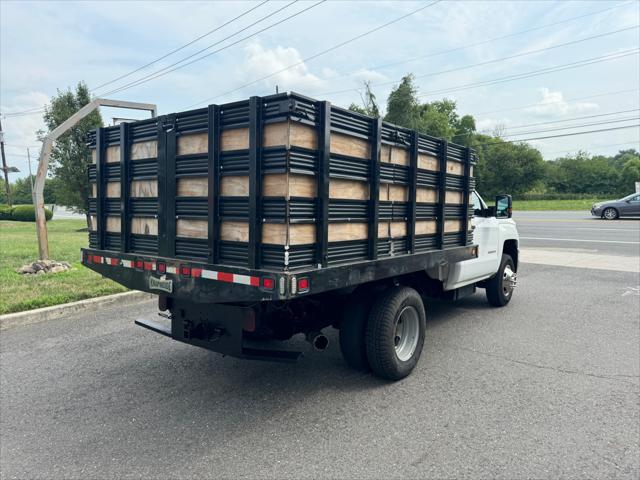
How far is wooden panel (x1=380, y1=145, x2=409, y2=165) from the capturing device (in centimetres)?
385

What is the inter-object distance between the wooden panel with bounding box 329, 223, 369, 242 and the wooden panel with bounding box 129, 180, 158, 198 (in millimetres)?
1462

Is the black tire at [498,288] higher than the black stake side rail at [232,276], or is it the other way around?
the black stake side rail at [232,276]

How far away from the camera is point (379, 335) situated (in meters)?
3.94

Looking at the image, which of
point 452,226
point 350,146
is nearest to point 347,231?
point 350,146

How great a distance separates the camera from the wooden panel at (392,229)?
12.6 ft

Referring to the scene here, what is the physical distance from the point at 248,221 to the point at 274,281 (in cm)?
47

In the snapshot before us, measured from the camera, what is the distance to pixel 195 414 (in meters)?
3.58

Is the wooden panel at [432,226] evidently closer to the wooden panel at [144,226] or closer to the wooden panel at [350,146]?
the wooden panel at [350,146]

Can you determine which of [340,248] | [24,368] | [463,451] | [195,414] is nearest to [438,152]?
[340,248]

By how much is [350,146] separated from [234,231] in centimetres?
104

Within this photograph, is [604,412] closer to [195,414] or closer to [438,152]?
[438,152]

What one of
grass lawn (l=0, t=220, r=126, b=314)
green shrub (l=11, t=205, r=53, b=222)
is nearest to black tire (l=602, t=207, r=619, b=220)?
grass lawn (l=0, t=220, r=126, b=314)

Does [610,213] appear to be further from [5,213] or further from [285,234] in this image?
[5,213]

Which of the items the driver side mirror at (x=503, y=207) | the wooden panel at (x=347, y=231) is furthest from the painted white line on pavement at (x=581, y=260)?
the wooden panel at (x=347, y=231)
